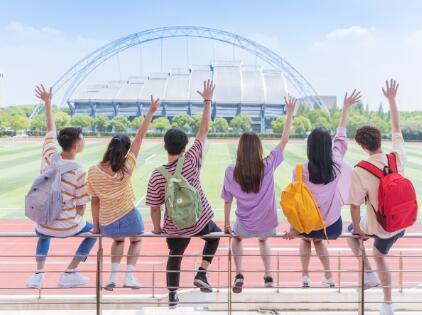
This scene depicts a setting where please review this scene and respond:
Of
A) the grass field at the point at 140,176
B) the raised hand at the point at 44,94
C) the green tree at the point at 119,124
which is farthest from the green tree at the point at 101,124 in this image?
the raised hand at the point at 44,94

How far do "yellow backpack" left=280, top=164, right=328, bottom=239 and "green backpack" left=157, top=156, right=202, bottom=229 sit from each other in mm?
578

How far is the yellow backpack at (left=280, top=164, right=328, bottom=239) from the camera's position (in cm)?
339

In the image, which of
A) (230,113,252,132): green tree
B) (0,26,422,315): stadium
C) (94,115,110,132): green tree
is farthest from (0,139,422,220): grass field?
(230,113,252,132): green tree

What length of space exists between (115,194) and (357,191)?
4.98 ft

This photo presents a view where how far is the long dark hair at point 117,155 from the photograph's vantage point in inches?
131

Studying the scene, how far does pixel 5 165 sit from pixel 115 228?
28.4 meters

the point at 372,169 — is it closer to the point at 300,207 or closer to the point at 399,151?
the point at 399,151

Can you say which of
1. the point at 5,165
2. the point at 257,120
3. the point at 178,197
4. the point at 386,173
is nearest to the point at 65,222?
the point at 178,197

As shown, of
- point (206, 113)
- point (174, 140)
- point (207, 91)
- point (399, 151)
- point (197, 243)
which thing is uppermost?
point (207, 91)

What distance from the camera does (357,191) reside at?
3.23 meters

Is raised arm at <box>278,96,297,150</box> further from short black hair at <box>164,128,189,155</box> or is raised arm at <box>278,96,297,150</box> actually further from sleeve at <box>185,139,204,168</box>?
short black hair at <box>164,128,189,155</box>

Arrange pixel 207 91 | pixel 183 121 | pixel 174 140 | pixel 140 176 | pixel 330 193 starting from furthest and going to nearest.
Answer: pixel 183 121
pixel 140 176
pixel 207 91
pixel 330 193
pixel 174 140

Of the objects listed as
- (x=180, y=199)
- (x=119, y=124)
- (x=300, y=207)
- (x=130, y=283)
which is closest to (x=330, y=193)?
(x=300, y=207)

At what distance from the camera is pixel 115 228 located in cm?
342
